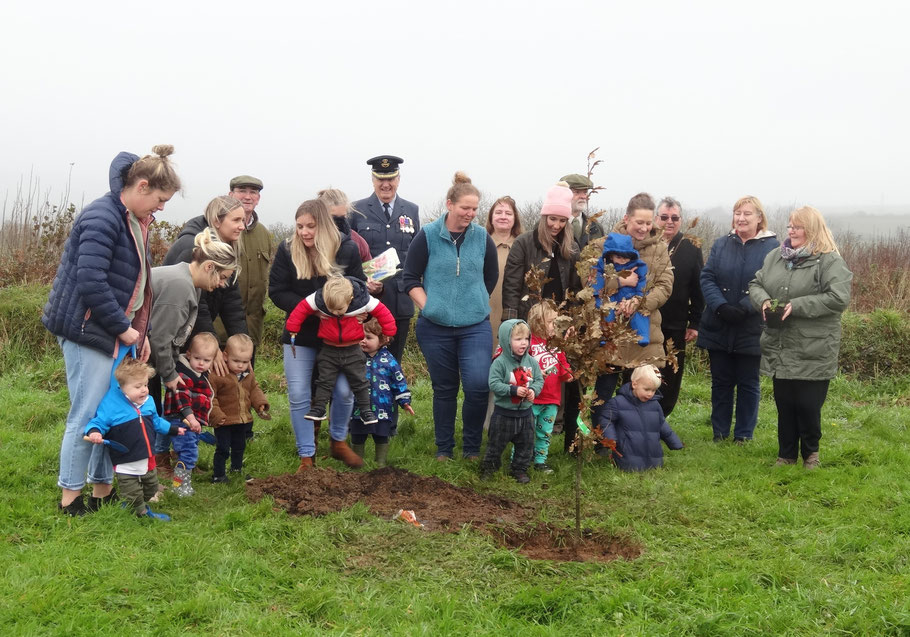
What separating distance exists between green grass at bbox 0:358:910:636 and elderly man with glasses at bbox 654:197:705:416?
1.37 metres

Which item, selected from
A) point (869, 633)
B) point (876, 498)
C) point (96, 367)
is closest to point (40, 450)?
point (96, 367)

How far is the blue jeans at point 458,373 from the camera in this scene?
688 cm

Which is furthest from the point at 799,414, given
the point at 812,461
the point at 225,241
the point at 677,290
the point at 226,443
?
the point at 225,241

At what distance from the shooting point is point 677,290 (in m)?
7.85

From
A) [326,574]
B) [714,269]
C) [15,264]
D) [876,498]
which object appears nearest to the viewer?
[326,574]

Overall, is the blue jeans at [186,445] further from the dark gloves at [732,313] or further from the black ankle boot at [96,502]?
the dark gloves at [732,313]

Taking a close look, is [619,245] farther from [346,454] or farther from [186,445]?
Result: [186,445]

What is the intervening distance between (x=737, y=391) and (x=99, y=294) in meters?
5.89

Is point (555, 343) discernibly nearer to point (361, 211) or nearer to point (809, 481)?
point (809, 481)

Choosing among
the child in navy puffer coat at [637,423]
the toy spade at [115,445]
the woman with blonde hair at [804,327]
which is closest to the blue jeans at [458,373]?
the child in navy puffer coat at [637,423]

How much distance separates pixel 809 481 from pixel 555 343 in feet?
9.12

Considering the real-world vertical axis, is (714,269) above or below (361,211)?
below

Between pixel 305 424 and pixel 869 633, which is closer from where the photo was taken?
pixel 869 633

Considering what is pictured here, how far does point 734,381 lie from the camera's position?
26.0 feet
